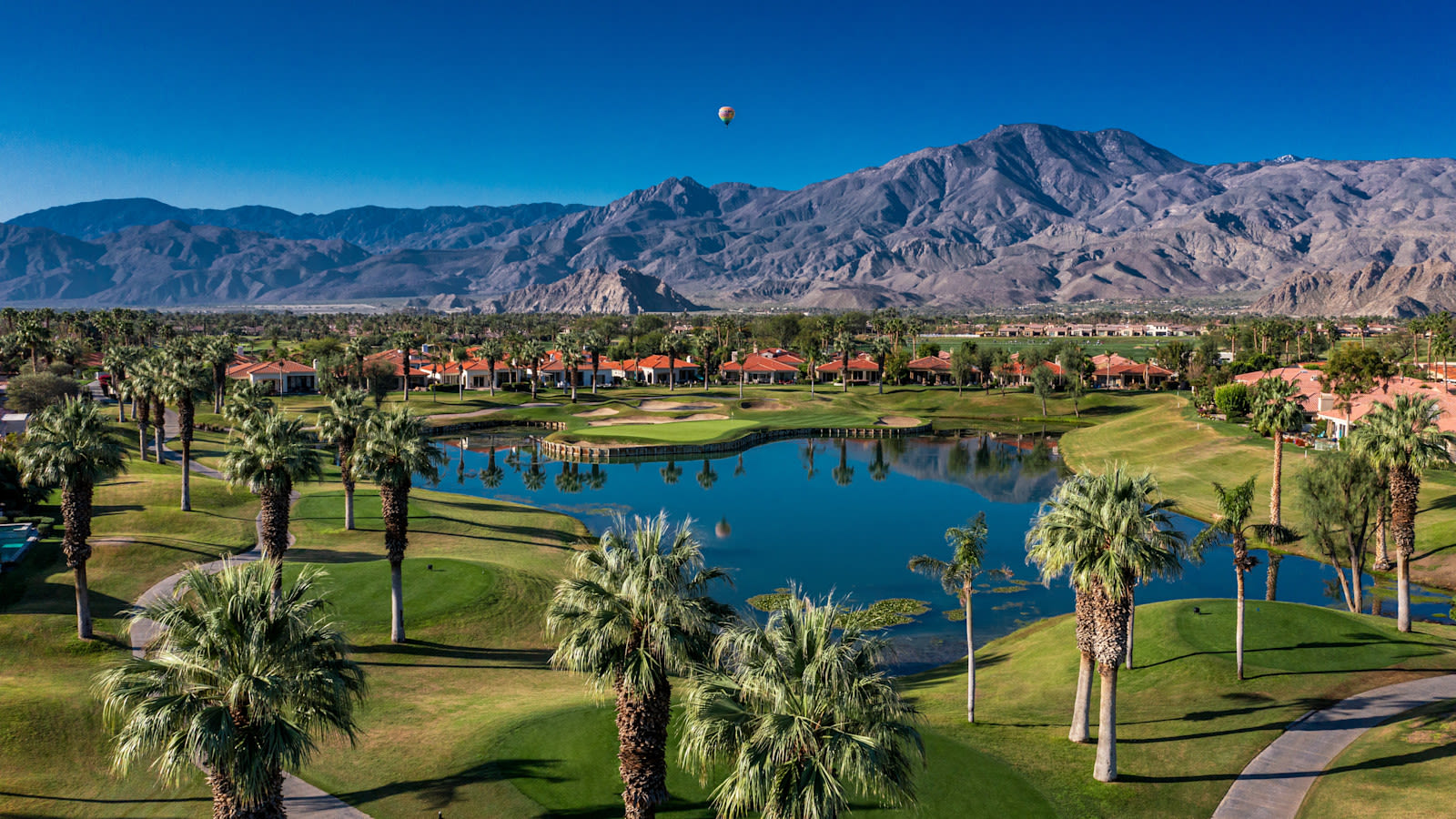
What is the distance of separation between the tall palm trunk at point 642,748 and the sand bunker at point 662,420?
91906mm

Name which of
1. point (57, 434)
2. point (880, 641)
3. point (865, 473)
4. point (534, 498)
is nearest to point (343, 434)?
point (57, 434)

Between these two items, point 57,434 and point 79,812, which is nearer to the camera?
point 79,812

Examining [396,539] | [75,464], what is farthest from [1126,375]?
[75,464]

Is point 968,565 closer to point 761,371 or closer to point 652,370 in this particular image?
point 652,370

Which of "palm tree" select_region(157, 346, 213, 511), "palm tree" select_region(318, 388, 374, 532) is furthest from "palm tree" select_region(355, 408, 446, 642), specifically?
"palm tree" select_region(157, 346, 213, 511)

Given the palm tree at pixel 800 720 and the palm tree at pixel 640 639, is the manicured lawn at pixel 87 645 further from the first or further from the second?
the palm tree at pixel 800 720

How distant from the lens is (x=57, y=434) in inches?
1282

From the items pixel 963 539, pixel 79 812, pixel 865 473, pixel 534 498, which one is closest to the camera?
pixel 79 812

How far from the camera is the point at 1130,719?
1065 inches

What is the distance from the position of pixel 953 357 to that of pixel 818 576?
9312 centimetres

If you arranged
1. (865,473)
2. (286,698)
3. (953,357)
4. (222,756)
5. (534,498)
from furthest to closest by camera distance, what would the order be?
(953,357)
(865,473)
(534,498)
(286,698)
(222,756)

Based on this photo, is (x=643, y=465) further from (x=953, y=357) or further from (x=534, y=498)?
(x=953, y=357)

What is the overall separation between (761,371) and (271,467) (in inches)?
5094

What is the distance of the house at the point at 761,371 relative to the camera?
160375 millimetres
